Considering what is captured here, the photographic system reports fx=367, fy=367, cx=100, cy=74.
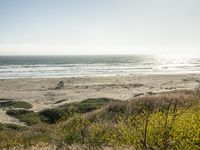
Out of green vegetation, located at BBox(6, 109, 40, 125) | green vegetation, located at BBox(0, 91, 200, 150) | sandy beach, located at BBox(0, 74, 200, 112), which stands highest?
green vegetation, located at BBox(0, 91, 200, 150)

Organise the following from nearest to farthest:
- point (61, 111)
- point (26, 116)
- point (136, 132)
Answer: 1. point (136, 132)
2. point (26, 116)
3. point (61, 111)

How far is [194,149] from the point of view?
31.0 ft

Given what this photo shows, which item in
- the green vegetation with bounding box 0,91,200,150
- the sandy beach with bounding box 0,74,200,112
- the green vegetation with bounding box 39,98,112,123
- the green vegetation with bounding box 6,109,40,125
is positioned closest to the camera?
the green vegetation with bounding box 0,91,200,150

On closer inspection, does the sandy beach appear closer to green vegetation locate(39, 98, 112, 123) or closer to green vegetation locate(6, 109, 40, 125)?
green vegetation locate(6, 109, 40, 125)

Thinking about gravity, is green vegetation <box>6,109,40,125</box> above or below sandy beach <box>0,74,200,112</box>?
above

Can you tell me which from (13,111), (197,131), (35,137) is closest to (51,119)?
(13,111)

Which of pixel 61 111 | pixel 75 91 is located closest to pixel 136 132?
pixel 61 111

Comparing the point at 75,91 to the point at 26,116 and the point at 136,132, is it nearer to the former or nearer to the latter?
the point at 26,116

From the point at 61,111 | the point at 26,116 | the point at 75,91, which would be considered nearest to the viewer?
the point at 26,116

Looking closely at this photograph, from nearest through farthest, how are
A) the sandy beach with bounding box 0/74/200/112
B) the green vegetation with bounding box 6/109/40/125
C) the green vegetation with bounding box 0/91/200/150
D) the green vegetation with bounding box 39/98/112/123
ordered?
the green vegetation with bounding box 0/91/200/150
the green vegetation with bounding box 6/109/40/125
the green vegetation with bounding box 39/98/112/123
the sandy beach with bounding box 0/74/200/112

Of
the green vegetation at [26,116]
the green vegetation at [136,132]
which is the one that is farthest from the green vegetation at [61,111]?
the green vegetation at [136,132]

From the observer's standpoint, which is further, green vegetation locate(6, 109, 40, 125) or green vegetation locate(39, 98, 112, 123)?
green vegetation locate(39, 98, 112, 123)

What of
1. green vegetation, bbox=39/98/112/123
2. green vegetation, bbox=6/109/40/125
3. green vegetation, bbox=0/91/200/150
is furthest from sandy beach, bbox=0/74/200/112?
green vegetation, bbox=0/91/200/150

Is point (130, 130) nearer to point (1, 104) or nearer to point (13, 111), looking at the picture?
point (13, 111)
